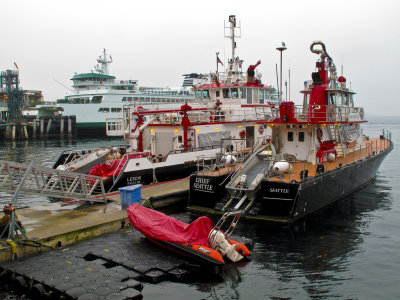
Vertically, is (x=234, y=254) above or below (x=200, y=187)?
below

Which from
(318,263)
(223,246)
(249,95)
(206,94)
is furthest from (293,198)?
(206,94)

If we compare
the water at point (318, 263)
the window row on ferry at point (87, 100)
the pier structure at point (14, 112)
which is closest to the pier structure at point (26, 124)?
the pier structure at point (14, 112)

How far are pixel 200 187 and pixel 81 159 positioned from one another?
410 inches

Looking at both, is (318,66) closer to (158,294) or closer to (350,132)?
(350,132)

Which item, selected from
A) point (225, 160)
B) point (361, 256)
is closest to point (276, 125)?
point (225, 160)

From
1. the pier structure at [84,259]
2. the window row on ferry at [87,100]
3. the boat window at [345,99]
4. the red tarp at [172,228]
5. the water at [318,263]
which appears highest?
the window row on ferry at [87,100]

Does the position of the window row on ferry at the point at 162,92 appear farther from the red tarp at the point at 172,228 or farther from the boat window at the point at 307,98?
the red tarp at the point at 172,228

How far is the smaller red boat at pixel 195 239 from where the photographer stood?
1145 cm

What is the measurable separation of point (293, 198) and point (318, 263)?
11.5 feet

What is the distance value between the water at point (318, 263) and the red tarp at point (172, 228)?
1.34 m

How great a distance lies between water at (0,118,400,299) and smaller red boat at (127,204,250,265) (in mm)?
492

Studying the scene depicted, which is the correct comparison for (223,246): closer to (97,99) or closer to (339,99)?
(339,99)

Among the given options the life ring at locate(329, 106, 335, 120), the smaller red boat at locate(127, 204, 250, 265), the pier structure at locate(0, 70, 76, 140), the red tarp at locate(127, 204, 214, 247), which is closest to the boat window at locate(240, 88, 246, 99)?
the life ring at locate(329, 106, 335, 120)

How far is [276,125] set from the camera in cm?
2061
